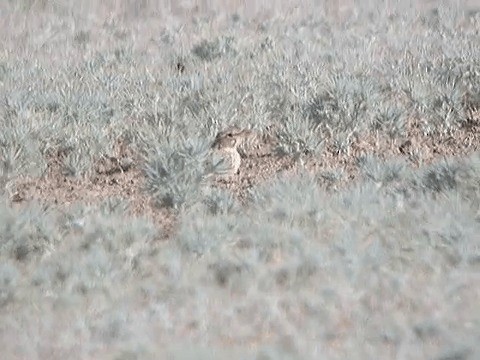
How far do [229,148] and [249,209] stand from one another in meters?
1.52

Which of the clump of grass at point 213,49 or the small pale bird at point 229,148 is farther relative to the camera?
the clump of grass at point 213,49

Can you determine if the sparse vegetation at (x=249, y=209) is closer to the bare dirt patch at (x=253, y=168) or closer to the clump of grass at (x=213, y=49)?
the bare dirt patch at (x=253, y=168)

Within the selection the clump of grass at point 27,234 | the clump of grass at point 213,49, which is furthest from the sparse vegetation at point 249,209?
the clump of grass at point 213,49

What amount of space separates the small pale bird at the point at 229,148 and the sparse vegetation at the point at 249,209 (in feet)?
0.35

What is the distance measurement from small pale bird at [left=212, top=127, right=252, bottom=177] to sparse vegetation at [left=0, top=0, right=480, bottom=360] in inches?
4.2

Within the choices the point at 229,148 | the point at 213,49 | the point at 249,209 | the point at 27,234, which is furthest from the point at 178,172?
the point at 213,49

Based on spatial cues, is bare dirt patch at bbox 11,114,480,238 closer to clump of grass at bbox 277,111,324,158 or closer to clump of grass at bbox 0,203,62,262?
clump of grass at bbox 277,111,324,158

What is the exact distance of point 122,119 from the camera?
391 inches

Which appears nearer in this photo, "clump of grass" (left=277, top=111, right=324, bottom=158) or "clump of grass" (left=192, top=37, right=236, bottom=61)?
"clump of grass" (left=277, top=111, right=324, bottom=158)

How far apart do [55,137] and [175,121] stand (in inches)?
49.1

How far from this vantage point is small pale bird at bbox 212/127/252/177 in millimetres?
7742

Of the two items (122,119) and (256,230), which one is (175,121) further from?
(256,230)

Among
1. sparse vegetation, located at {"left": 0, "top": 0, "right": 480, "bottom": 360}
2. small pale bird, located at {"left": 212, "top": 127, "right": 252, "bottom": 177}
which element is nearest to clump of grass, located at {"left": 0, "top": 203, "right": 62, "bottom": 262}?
sparse vegetation, located at {"left": 0, "top": 0, "right": 480, "bottom": 360}

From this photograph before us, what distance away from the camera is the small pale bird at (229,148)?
7.74 meters
